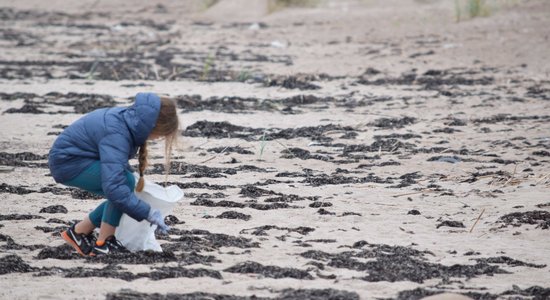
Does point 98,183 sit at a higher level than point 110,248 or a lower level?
higher

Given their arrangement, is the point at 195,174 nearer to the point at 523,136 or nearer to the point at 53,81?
the point at 523,136

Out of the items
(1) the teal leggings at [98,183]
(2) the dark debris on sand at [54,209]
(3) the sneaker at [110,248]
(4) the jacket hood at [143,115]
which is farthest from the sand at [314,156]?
(4) the jacket hood at [143,115]

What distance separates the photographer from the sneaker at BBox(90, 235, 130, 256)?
6051 mm

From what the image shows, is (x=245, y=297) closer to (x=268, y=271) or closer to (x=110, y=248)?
(x=268, y=271)

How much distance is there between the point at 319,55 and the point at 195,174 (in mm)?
8720

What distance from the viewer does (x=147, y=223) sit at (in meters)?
6.02

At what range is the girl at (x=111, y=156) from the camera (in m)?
5.71

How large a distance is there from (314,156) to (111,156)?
4.10m

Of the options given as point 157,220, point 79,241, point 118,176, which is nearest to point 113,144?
point 118,176

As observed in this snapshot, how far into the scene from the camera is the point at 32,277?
559cm

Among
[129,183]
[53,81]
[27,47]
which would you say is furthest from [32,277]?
[27,47]

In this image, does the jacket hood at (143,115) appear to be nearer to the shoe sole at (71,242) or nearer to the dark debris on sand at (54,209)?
the shoe sole at (71,242)

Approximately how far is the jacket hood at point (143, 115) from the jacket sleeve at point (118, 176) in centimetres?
9

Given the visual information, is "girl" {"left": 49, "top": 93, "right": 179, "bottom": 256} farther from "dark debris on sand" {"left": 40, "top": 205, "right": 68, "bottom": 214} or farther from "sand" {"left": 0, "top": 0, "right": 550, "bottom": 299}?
"dark debris on sand" {"left": 40, "top": 205, "right": 68, "bottom": 214}
